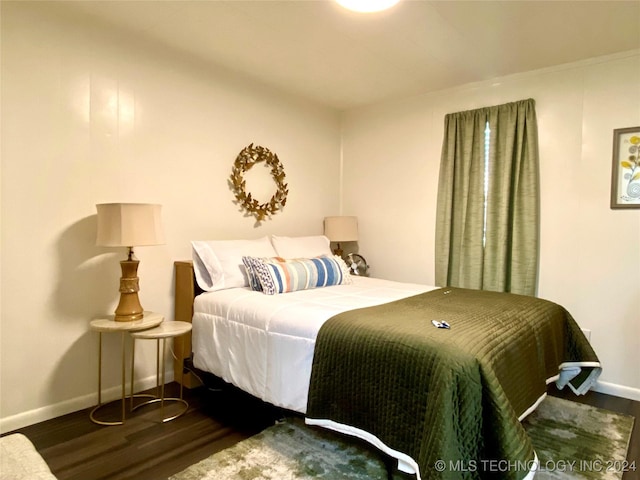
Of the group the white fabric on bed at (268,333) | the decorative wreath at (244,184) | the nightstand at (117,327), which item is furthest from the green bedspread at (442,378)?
the decorative wreath at (244,184)

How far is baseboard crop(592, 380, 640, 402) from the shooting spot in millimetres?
2764

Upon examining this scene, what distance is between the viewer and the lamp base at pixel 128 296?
2354 millimetres

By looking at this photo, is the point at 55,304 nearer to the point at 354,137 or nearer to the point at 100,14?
the point at 100,14

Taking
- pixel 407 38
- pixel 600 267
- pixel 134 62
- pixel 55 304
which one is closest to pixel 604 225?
pixel 600 267

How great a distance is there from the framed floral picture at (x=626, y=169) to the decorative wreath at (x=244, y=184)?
267cm

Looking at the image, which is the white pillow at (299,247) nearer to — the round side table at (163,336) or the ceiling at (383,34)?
the round side table at (163,336)

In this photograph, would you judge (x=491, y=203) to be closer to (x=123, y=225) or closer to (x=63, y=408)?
(x=123, y=225)

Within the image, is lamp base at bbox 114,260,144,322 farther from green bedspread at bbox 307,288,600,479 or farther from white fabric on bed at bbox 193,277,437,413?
green bedspread at bbox 307,288,600,479

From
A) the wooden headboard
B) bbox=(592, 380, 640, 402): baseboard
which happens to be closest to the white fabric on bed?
the wooden headboard

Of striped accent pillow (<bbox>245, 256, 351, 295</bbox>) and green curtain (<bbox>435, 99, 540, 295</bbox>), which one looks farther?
green curtain (<bbox>435, 99, 540, 295</bbox>)

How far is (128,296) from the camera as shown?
2379 millimetres

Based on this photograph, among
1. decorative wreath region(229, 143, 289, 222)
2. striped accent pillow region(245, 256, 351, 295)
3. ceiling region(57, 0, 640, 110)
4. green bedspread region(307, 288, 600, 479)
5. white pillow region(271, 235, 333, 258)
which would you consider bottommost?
green bedspread region(307, 288, 600, 479)

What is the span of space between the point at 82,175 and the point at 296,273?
151cm

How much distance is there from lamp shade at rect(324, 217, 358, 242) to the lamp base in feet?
6.70
